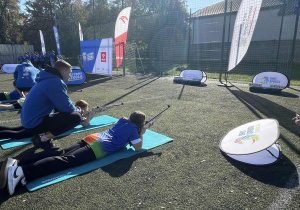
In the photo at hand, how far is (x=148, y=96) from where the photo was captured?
8.17 m

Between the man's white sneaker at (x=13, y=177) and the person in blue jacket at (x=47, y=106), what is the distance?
0.97 meters

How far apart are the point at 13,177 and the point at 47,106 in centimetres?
122

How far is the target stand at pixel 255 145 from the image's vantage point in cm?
295

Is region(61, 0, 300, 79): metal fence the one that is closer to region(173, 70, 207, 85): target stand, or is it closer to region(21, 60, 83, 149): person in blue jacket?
region(173, 70, 207, 85): target stand

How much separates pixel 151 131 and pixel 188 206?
91.1 inches

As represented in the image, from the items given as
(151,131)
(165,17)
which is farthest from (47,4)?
(151,131)

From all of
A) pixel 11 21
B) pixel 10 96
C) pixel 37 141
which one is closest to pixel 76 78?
pixel 10 96

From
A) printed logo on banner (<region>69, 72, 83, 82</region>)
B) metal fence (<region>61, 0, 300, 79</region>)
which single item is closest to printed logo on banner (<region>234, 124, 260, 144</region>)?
printed logo on banner (<region>69, 72, 83, 82</region>)

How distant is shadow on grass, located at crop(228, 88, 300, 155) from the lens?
14.1 ft

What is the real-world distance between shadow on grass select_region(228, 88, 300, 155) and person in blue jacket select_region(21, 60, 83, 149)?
369 centimetres

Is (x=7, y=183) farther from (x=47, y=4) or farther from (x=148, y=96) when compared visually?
(x=47, y=4)

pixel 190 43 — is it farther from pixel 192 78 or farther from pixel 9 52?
pixel 9 52

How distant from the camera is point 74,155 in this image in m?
2.99

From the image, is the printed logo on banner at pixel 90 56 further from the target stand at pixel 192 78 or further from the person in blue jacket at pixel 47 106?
the person in blue jacket at pixel 47 106
